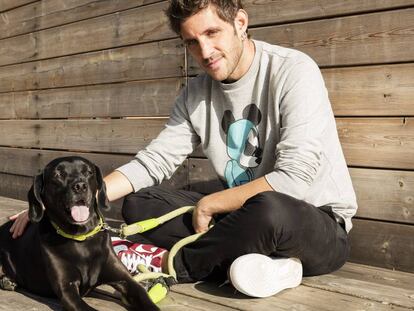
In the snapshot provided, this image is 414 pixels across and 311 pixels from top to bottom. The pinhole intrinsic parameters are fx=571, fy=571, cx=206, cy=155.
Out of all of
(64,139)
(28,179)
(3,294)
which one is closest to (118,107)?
(64,139)

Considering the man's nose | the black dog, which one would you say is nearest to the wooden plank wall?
the man's nose

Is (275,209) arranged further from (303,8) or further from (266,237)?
(303,8)

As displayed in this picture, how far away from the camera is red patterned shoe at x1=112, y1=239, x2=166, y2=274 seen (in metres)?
2.94

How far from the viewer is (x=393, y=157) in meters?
3.02

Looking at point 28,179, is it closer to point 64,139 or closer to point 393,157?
point 64,139

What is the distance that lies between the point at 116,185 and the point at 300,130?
1036mm

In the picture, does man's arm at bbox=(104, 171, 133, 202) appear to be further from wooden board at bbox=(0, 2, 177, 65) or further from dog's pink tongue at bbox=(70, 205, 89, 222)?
wooden board at bbox=(0, 2, 177, 65)

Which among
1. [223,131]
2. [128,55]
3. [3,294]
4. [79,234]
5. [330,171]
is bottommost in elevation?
[3,294]

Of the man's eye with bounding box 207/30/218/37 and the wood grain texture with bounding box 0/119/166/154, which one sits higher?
the man's eye with bounding box 207/30/218/37

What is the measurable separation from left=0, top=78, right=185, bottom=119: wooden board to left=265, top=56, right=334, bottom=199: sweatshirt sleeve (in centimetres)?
145

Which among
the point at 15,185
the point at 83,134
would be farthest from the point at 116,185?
the point at 15,185

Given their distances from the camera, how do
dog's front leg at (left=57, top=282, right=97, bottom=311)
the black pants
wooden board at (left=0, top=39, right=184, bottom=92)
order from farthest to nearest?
wooden board at (left=0, top=39, right=184, bottom=92) < the black pants < dog's front leg at (left=57, top=282, right=97, bottom=311)

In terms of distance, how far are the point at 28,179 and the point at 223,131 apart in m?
3.11

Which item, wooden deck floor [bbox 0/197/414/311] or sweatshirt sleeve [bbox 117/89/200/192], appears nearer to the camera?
wooden deck floor [bbox 0/197/414/311]
